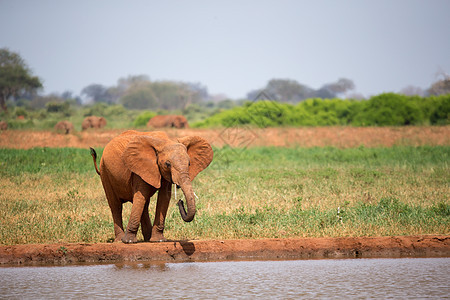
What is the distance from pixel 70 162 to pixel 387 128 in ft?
64.8

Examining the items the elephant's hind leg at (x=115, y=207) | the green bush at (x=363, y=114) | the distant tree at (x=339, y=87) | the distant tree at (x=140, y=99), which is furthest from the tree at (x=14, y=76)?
the distant tree at (x=339, y=87)

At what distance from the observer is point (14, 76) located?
2291 inches

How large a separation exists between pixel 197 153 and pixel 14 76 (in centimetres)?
5287

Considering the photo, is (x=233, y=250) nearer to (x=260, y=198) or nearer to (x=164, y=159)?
(x=164, y=159)

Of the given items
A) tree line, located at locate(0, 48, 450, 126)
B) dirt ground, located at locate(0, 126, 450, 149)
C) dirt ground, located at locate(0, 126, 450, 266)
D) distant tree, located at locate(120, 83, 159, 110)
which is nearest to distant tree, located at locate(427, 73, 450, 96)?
tree line, located at locate(0, 48, 450, 126)

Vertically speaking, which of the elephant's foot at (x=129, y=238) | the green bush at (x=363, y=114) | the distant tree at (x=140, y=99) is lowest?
the elephant's foot at (x=129, y=238)

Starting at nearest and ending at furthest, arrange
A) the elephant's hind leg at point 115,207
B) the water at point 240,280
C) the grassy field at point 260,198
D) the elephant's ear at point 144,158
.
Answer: the water at point 240,280 < the elephant's ear at point 144,158 < the elephant's hind leg at point 115,207 < the grassy field at point 260,198

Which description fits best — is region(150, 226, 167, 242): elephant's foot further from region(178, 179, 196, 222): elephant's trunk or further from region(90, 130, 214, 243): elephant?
region(178, 179, 196, 222): elephant's trunk

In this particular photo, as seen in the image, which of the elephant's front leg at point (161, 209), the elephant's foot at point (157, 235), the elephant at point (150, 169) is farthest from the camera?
the elephant's foot at point (157, 235)

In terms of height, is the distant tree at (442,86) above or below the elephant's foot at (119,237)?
above

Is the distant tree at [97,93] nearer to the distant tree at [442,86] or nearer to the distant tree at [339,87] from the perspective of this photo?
the distant tree at [339,87]

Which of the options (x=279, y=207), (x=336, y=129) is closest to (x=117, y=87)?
(x=336, y=129)

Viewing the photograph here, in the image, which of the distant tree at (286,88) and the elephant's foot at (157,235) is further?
the distant tree at (286,88)

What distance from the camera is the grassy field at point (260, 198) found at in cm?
1062
